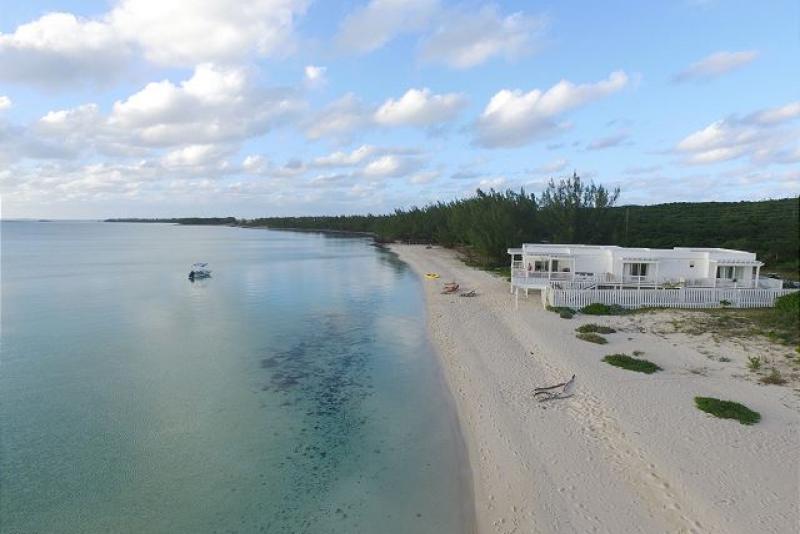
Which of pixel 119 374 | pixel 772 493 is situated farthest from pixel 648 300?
pixel 119 374

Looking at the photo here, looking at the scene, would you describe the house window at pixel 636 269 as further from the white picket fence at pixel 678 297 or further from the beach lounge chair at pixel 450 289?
the beach lounge chair at pixel 450 289

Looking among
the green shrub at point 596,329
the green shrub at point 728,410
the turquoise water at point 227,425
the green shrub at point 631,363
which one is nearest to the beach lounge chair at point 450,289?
the turquoise water at point 227,425

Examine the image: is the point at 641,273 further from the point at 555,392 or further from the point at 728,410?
the point at 728,410

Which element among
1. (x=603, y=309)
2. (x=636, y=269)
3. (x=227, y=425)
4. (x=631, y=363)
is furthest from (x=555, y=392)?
(x=636, y=269)

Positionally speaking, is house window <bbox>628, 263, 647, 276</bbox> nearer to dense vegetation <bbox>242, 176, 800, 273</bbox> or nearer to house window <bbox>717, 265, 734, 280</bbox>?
house window <bbox>717, 265, 734, 280</bbox>

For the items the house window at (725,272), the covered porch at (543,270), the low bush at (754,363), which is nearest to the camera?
the low bush at (754,363)

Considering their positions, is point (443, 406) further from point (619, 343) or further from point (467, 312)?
point (467, 312)
